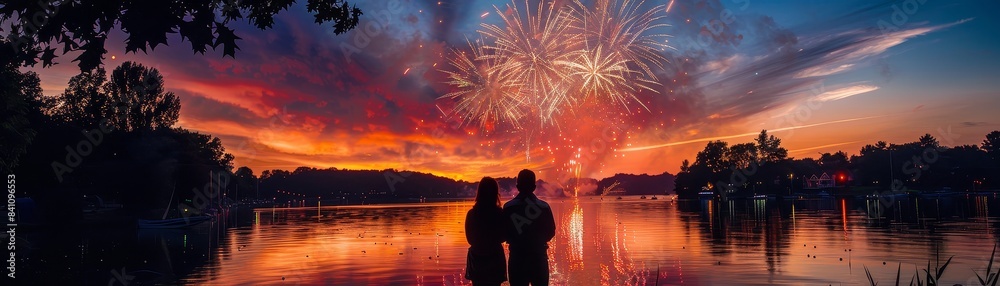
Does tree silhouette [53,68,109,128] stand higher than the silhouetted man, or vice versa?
tree silhouette [53,68,109,128]

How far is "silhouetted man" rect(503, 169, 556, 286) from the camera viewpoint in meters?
10.6

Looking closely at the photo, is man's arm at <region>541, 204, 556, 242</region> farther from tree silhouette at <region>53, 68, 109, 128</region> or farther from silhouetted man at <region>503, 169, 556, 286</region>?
tree silhouette at <region>53, 68, 109, 128</region>

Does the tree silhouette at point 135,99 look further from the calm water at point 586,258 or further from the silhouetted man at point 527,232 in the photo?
the silhouetted man at point 527,232

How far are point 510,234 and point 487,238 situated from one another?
374mm

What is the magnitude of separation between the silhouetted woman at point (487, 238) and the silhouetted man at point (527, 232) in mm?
184

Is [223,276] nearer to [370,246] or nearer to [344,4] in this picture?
[370,246]

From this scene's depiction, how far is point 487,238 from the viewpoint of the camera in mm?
10469

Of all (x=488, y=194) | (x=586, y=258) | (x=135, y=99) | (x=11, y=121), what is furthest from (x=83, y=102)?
(x=488, y=194)

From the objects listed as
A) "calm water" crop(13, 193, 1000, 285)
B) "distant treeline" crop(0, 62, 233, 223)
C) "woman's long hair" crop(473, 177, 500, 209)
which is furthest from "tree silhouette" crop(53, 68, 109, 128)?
"woman's long hair" crop(473, 177, 500, 209)

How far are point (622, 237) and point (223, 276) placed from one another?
77.1ft

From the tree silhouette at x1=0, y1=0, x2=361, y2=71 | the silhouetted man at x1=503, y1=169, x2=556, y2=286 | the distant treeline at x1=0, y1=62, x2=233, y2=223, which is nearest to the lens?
the tree silhouette at x1=0, y1=0, x2=361, y2=71

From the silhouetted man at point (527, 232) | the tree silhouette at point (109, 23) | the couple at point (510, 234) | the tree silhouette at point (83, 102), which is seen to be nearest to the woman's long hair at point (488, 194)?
the couple at point (510, 234)

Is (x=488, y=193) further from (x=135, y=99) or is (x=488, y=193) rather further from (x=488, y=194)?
(x=135, y=99)

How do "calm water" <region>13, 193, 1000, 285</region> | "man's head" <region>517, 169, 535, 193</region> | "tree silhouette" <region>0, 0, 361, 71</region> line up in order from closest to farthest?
1. "tree silhouette" <region>0, 0, 361, 71</region>
2. "man's head" <region>517, 169, 535, 193</region>
3. "calm water" <region>13, 193, 1000, 285</region>
